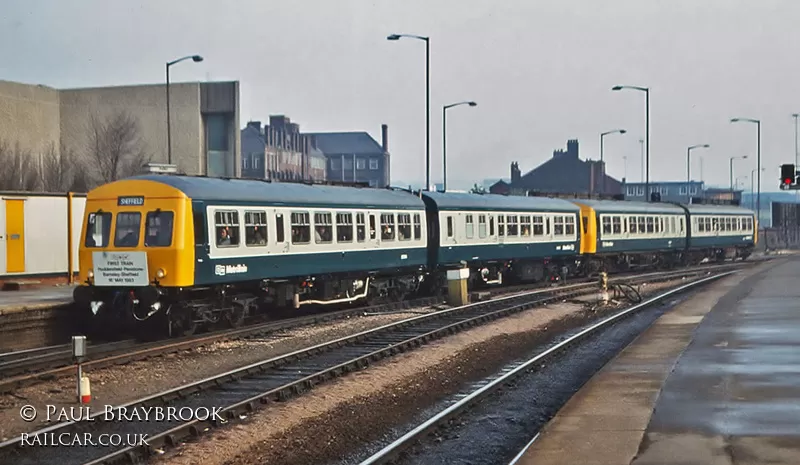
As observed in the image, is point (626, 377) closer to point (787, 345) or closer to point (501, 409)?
point (501, 409)

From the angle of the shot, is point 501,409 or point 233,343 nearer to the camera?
point 501,409

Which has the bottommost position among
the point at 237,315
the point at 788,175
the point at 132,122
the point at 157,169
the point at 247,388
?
the point at 247,388

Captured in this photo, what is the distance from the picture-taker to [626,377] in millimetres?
15312

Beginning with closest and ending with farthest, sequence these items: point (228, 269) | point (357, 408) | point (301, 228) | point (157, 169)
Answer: point (357, 408), point (228, 269), point (157, 169), point (301, 228)

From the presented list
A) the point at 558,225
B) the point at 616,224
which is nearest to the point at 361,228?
the point at 558,225

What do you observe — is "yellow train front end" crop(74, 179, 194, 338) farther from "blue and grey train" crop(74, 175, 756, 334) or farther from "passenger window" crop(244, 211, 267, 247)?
"passenger window" crop(244, 211, 267, 247)

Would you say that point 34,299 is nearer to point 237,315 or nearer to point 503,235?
point 237,315

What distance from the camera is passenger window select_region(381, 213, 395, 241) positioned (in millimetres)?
28172

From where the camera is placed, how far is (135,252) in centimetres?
2045

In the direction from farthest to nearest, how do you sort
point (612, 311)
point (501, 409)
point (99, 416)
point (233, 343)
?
point (612, 311), point (233, 343), point (501, 409), point (99, 416)

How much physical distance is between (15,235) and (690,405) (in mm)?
21186

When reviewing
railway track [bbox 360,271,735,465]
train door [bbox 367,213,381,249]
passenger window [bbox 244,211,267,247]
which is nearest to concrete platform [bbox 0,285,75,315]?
passenger window [bbox 244,211,267,247]

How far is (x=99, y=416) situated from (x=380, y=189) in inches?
691

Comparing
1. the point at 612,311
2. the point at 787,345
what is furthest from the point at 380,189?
the point at 787,345
